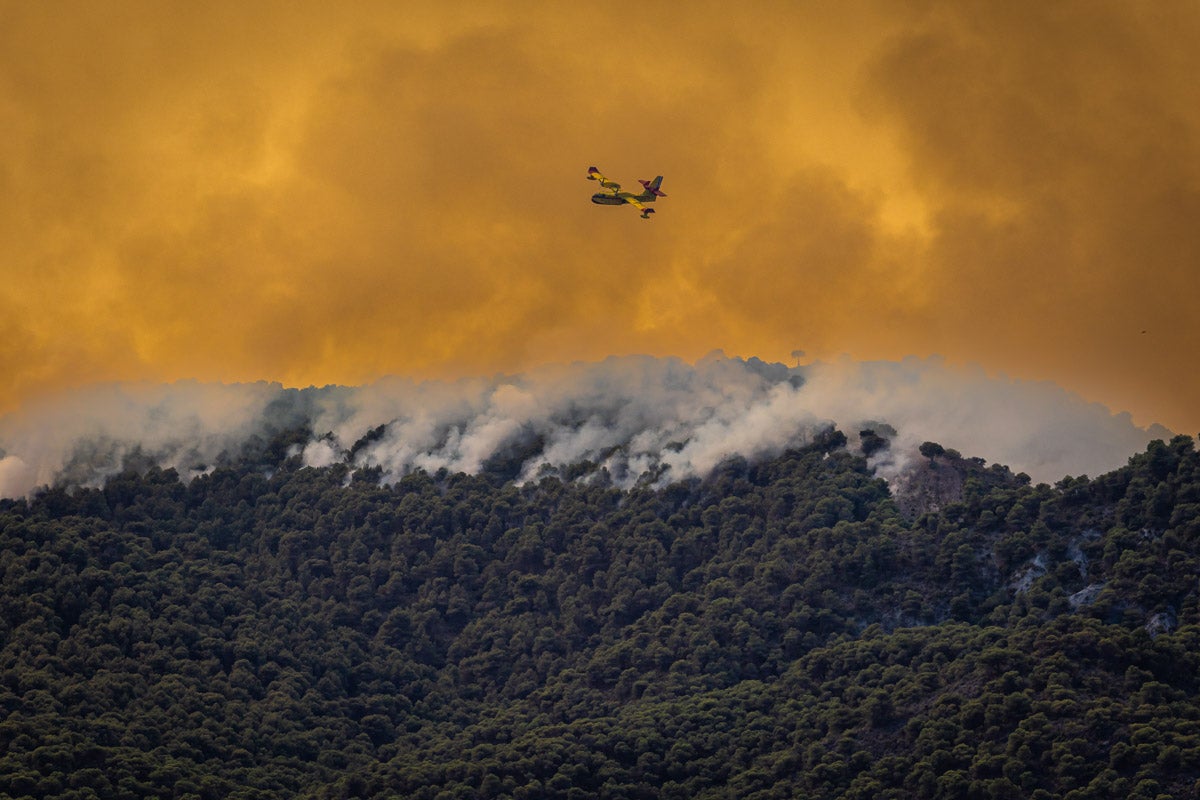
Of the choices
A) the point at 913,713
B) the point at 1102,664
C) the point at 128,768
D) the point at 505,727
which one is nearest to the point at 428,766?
the point at 505,727

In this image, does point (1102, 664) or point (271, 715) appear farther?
point (271, 715)

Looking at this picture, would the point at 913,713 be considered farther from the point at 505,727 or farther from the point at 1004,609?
the point at 505,727

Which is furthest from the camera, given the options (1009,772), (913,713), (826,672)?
(826,672)

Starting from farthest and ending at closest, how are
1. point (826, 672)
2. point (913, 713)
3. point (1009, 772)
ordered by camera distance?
point (826, 672) → point (913, 713) → point (1009, 772)

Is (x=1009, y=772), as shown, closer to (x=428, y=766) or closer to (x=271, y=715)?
(x=428, y=766)

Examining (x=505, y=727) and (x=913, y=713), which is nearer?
(x=913, y=713)

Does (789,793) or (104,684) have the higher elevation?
(104,684)

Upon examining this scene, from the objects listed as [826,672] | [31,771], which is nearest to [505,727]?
[826,672]

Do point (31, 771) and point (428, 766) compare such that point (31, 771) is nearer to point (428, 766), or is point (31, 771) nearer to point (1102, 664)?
point (428, 766)
